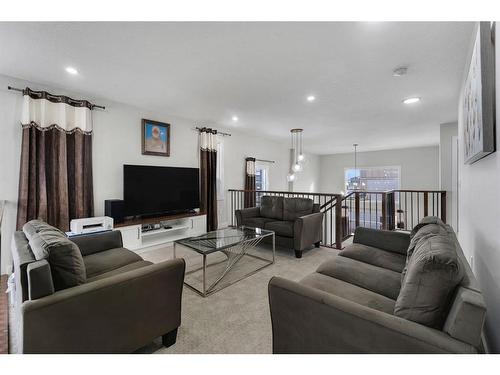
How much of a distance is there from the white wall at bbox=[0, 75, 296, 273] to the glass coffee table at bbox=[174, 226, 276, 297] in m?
1.77

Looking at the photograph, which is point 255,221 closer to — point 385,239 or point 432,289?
point 385,239

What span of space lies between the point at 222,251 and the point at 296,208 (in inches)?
65.6

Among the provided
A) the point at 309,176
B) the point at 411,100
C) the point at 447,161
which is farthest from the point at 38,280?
the point at 309,176

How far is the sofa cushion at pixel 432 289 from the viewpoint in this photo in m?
0.97

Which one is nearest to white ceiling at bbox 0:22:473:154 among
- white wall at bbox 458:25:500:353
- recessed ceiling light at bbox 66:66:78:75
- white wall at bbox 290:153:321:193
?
recessed ceiling light at bbox 66:66:78:75

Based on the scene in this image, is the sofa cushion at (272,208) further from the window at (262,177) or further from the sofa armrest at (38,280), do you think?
the sofa armrest at (38,280)

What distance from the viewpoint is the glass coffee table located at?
2384 millimetres

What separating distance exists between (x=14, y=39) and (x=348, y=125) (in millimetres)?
5153

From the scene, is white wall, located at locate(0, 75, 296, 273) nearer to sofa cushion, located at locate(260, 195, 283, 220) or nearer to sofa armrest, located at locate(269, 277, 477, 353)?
sofa cushion, located at locate(260, 195, 283, 220)

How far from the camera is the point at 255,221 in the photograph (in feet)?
13.1

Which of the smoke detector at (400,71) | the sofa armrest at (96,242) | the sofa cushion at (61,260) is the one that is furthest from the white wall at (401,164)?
the sofa cushion at (61,260)
